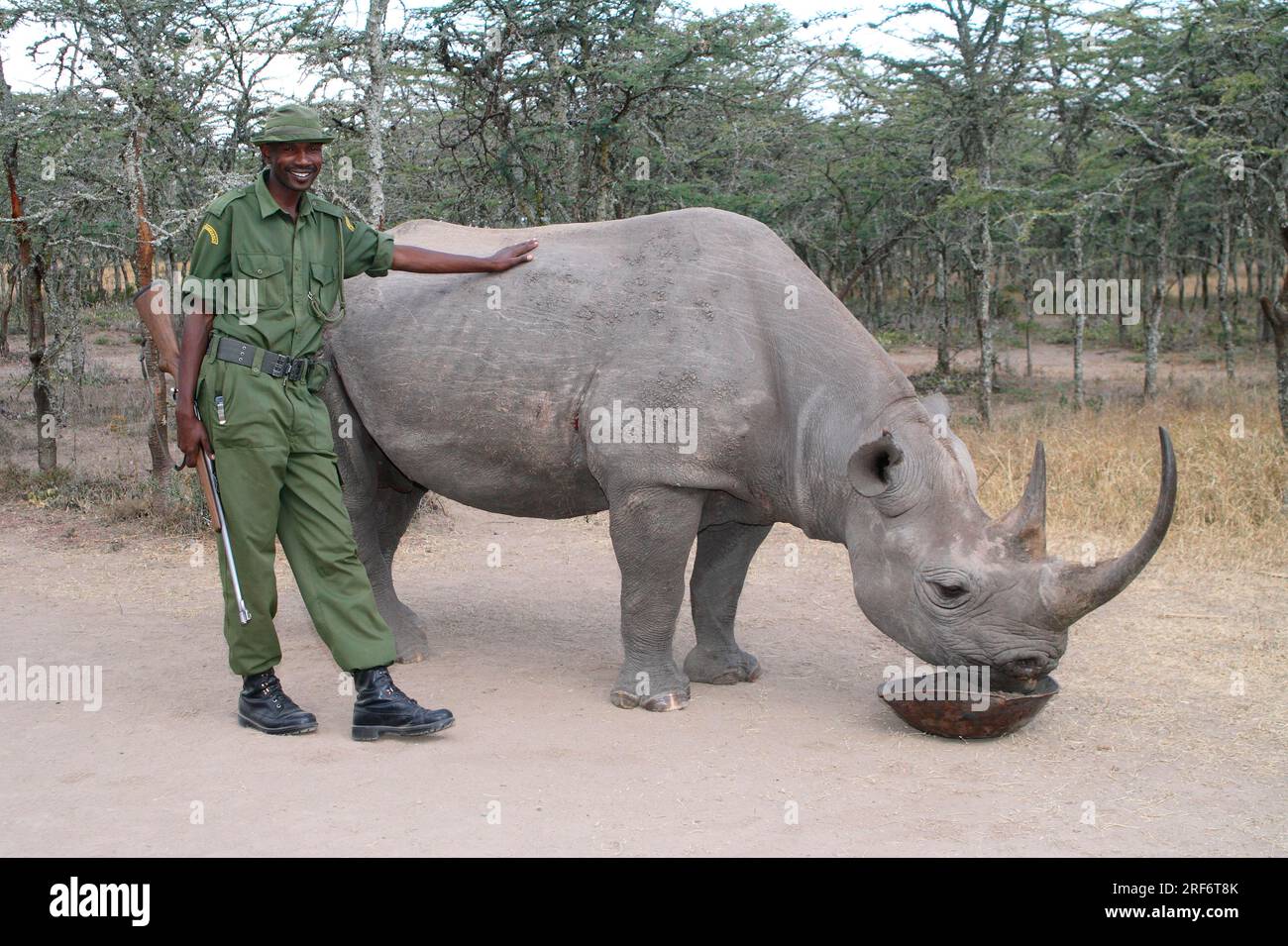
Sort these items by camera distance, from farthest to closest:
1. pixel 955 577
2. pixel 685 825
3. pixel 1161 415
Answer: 1. pixel 1161 415
2. pixel 955 577
3. pixel 685 825

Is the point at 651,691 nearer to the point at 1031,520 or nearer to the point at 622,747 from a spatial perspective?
the point at 622,747

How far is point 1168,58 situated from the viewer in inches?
513

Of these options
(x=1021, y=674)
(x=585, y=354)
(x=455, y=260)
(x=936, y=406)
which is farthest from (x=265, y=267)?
(x=1021, y=674)

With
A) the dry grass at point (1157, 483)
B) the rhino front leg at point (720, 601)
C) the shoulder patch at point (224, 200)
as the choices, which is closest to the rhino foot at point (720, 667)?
the rhino front leg at point (720, 601)

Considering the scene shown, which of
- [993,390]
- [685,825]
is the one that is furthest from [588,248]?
[993,390]

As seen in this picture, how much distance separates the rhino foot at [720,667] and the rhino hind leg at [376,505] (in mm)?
1486

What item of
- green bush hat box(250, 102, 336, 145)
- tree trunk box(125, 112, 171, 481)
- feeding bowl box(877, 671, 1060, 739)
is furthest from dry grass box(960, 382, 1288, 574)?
tree trunk box(125, 112, 171, 481)

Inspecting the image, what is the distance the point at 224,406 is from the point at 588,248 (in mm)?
1903

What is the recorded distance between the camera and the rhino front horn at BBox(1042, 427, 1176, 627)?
4426mm

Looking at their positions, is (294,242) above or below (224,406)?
above

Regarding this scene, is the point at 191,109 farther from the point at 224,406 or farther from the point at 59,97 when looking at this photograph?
the point at 224,406

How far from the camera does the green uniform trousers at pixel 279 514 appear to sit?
508 centimetres

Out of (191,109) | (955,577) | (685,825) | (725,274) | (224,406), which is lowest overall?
(685,825)

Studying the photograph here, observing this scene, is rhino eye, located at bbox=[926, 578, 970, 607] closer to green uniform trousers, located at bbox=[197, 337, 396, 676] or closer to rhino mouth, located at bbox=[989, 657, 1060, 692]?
rhino mouth, located at bbox=[989, 657, 1060, 692]
